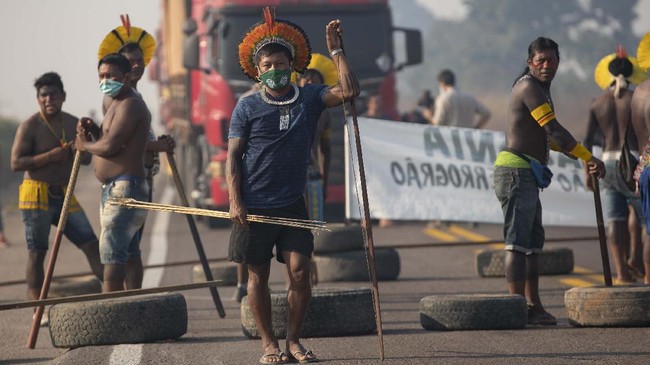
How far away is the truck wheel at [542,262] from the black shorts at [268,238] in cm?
529

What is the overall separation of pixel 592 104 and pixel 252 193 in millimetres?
4500

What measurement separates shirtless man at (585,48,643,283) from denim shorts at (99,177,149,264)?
381 cm

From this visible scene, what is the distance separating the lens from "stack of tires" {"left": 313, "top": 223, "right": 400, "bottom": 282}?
1310 centimetres

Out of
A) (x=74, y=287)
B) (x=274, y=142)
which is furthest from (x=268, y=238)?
(x=74, y=287)

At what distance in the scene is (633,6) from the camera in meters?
100

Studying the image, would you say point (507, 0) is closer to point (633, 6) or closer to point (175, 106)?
point (633, 6)

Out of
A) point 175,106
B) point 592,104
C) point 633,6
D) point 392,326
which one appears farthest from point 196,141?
point 633,6

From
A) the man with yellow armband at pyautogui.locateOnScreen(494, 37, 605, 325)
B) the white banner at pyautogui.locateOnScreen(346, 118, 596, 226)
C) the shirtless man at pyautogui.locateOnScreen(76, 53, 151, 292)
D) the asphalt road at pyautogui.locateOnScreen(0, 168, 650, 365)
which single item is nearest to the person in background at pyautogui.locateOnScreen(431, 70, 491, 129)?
the white banner at pyautogui.locateOnScreen(346, 118, 596, 226)

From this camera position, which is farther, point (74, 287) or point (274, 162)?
point (74, 287)

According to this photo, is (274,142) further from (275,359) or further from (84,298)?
(84,298)

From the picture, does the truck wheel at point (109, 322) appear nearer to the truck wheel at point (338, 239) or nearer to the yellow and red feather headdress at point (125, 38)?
the yellow and red feather headdress at point (125, 38)

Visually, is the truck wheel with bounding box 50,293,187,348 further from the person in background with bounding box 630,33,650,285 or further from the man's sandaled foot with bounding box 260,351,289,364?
the person in background with bounding box 630,33,650,285

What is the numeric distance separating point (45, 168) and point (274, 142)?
3.25 meters

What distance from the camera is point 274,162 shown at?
811 centimetres
